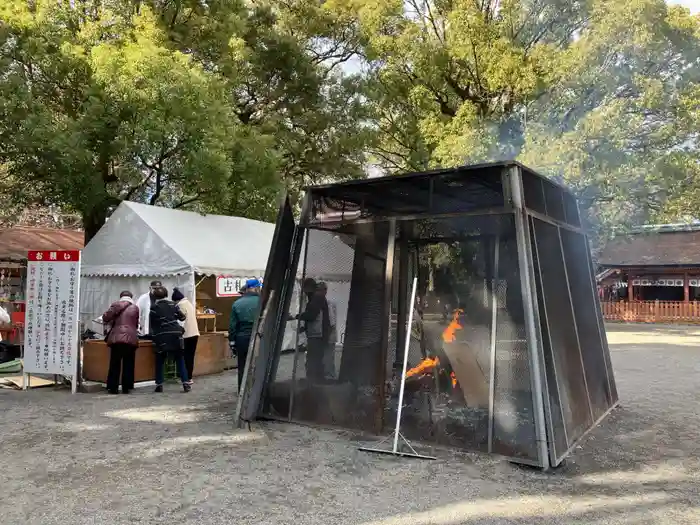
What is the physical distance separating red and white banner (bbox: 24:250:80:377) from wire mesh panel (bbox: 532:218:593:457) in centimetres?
625

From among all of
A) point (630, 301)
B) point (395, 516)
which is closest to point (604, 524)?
point (395, 516)

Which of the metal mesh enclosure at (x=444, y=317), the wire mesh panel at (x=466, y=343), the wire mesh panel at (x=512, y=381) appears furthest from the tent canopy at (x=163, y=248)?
the wire mesh panel at (x=512, y=381)

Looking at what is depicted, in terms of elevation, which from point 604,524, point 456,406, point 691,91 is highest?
point 691,91

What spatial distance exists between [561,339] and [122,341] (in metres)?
5.61

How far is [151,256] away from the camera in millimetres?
10141

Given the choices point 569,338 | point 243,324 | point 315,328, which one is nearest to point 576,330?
point 569,338

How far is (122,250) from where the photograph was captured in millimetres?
10570

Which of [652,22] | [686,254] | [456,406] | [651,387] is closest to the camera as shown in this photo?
[456,406]

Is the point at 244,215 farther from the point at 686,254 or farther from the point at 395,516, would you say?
the point at 686,254

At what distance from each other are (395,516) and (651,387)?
6.60 metres

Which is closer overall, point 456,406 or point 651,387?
point 456,406

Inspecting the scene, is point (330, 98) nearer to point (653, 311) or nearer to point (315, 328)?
point (315, 328)

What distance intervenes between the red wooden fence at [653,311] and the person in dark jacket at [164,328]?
19.2m

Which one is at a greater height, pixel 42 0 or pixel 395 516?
pixel 42 0
